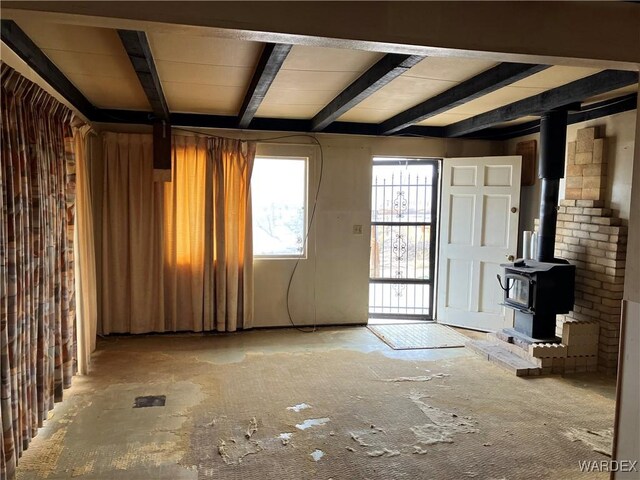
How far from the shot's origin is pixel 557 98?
3469mm

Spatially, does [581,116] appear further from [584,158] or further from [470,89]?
[470,89]

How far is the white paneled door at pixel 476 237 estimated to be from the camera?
4914mm

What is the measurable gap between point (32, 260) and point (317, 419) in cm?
191

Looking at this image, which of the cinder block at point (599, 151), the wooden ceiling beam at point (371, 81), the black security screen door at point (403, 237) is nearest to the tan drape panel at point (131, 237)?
the wooden ceiling beam at point (371, 81)

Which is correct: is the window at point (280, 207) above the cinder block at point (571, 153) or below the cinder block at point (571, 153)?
below

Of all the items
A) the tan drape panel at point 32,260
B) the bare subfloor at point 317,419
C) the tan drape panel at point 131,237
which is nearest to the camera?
the tan drape panel at point 32,260

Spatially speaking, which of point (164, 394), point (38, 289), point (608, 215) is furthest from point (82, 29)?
point (608, 215)

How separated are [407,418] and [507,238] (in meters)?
2.65

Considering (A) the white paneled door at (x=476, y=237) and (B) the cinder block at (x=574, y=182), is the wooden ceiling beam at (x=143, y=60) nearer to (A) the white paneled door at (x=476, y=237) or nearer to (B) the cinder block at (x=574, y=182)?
(A) the white paneled door at (x=476, y=237)

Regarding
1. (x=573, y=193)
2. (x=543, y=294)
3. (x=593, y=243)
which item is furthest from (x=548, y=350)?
(x=573, y=193)

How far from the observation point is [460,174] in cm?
522

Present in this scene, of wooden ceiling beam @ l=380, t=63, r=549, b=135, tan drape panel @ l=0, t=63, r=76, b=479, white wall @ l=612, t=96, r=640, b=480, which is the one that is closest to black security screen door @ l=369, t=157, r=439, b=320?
wooden ceiling beam @ l=380, t=63, r=549, b=135

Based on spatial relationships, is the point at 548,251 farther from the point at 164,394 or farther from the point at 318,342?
the point at 164,394

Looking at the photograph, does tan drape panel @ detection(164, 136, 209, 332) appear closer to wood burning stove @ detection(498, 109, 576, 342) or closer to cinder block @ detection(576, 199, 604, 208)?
wood burning stove @ detection(498, 109, 576, 342)
